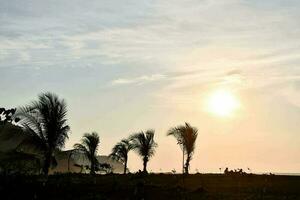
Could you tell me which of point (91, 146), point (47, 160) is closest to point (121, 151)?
point (91, 146)

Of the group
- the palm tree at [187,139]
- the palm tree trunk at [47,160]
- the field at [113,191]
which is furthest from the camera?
the palm tree at [187,139]

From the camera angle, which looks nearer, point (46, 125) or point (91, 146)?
point (46, 125)

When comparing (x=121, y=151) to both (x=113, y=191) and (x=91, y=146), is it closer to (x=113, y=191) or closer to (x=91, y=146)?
(x=91, y=146)

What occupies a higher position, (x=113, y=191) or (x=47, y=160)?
(x=47, y=160)

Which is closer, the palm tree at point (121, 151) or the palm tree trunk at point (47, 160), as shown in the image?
the palm tree trunk at point (47, 160)

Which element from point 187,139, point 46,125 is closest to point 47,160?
point 46,125

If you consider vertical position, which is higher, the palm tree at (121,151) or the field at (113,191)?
the palm tree at (121,151)

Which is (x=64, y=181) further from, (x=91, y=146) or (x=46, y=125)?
(x=91, y=146)

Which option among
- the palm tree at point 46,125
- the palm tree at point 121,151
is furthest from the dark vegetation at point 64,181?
the palm tree at point 121,151

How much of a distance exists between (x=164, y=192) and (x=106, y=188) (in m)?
2.91

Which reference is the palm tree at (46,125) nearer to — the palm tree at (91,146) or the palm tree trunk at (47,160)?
the palm tree trunk at (47,160)

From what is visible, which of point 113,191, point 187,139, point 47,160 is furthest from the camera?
point 187,139

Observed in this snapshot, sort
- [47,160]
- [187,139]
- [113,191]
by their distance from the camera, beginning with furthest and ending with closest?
[187,139]
[47,160]
[113,191]

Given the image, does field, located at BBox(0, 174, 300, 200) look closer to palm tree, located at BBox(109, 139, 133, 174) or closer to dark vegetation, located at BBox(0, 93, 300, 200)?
dark vegetation, located at BBox(0, 93, 300, 200)
